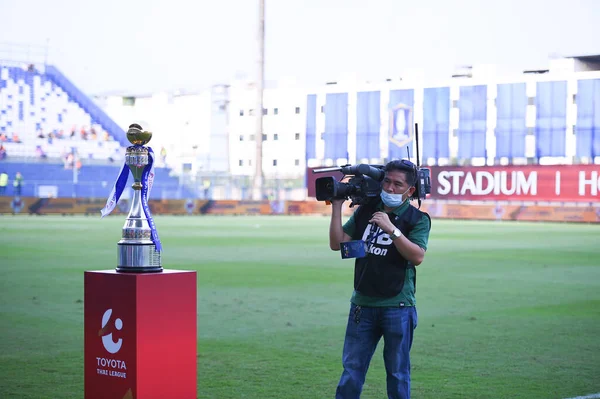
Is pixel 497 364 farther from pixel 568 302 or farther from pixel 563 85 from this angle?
pixel 563 85

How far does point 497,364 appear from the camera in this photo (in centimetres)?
938

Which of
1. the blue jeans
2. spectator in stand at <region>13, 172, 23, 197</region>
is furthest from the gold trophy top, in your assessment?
spectator in stand at <region>13, 172, 23, 197</region>

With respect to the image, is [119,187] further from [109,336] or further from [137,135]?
[109,336]

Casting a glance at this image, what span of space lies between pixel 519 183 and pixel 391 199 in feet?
154

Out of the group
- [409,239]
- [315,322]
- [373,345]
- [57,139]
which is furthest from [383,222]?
[57,139]

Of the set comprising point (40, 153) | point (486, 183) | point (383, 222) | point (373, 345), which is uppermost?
point (40, 153)

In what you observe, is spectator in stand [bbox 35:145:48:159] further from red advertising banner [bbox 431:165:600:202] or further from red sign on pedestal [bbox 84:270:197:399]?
red sign on pedestal [bbox 84:270:197:399]

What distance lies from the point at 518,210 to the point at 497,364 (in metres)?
41.1

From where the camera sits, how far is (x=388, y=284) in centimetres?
573

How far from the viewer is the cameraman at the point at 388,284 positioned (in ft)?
18.7

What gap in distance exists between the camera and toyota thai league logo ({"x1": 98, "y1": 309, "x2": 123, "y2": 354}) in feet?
17.4

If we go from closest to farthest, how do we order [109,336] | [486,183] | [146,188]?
[109,336], [146,188], [486,183]

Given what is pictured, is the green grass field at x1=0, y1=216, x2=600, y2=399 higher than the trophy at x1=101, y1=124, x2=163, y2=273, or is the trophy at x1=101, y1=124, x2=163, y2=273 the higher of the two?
the trophy at x1=101, y1=124, x2=163, y2=273

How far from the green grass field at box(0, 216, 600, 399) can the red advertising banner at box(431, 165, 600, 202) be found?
82.2ft
